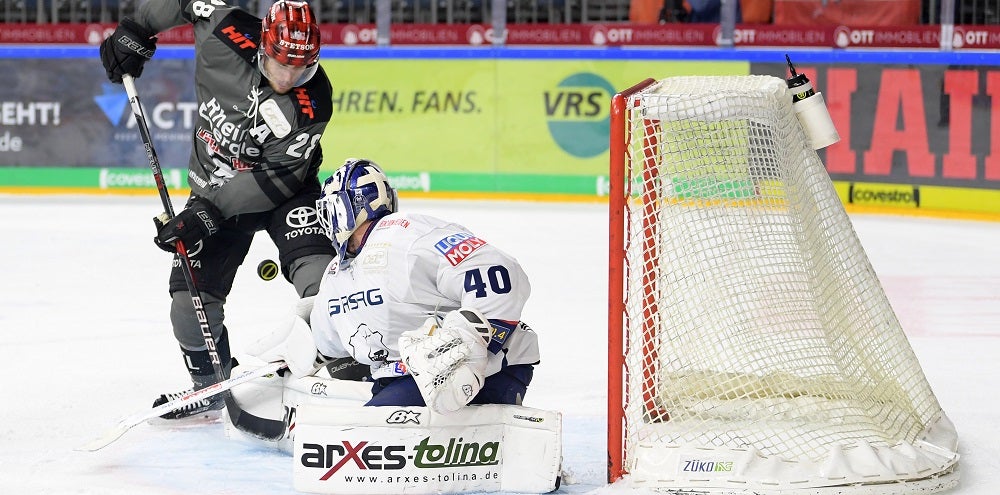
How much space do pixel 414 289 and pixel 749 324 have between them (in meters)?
0.91

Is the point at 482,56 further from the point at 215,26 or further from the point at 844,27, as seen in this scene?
the point at 215,26


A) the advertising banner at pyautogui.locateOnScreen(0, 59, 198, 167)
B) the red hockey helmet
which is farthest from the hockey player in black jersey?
the advertising banner at pyautogui.locateOnScreen(0, 59, 198, 167)

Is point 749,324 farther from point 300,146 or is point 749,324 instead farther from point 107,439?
point 107,439

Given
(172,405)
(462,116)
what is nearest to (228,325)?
(172,405)

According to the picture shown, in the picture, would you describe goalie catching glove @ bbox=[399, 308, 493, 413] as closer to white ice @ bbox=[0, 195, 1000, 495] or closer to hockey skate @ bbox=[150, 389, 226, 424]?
white ice @ bbox=[0, 195, 1000, 495]

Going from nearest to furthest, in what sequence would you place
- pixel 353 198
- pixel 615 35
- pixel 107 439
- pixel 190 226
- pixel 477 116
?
1. pixel 353 198
2. pixel 107 439
3. pixel 190 226
4. pixel 477 116
5. pixel 615 35

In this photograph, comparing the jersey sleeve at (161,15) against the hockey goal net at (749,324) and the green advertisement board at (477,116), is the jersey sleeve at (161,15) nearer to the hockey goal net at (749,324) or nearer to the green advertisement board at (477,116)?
the hockey goal net at (749,324)

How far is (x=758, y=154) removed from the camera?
Result: 11.3 ft

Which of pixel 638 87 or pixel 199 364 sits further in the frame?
pixel 199 364

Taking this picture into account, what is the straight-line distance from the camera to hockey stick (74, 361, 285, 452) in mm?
3543

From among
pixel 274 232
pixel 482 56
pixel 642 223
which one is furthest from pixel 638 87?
pixel 482 56

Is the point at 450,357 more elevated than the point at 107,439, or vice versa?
the point at 450,357

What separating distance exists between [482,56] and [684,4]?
141 cm

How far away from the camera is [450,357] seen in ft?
9.94
